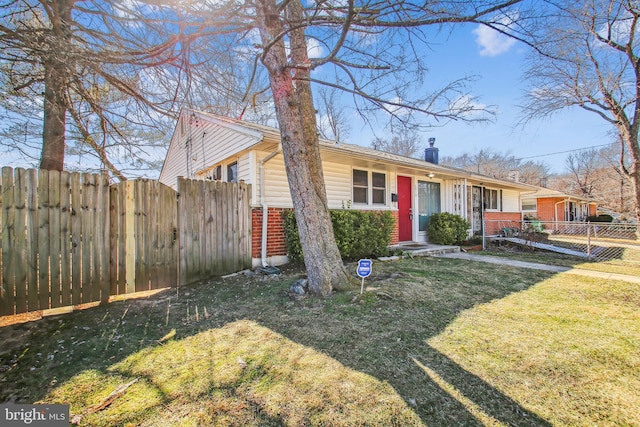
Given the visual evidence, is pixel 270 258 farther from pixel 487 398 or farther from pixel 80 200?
pixel 487 398

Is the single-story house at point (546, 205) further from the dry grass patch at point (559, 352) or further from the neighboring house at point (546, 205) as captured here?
the dry grass patch at point (559, 352)

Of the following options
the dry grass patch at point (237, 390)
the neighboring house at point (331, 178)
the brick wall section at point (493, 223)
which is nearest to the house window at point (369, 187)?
the neighboring house at point (331, 178)

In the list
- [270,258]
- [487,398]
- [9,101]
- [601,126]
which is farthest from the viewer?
[601,126]

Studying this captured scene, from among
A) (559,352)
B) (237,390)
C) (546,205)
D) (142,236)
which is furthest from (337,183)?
(546,205)

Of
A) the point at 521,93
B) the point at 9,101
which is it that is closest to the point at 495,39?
the point at 9,101

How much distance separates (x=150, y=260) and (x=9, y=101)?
4190mm

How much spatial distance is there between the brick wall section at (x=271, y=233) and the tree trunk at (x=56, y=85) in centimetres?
394

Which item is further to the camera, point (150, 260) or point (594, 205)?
point (594, 205)

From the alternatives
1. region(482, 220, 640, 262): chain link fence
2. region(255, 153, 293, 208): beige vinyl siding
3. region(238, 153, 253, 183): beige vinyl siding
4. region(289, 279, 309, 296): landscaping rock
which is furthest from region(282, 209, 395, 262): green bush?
region(482, 220, 640, 262): chain link fence

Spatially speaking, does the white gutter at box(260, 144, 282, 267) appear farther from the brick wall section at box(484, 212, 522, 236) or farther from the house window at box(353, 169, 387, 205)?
the brick wall section at box(484, 212, 522, 236)

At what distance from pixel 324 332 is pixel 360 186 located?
6.17 metres

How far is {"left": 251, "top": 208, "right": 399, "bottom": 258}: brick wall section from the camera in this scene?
6363 mm

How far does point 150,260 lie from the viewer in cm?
466

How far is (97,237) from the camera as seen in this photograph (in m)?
4.05
